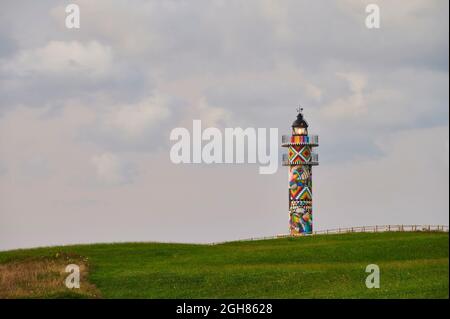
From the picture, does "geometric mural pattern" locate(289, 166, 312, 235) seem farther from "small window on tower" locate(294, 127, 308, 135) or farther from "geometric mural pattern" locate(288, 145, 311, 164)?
"small window on tower" locate(294, 127, 308, 135)

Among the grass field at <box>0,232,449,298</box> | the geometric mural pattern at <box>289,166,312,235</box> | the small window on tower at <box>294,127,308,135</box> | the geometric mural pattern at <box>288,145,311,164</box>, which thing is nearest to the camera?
the grass field at <box>0,232,449,298</box>

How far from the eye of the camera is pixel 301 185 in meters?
96.3

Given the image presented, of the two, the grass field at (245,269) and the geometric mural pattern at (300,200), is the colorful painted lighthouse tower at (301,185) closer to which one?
the geometric mural pattern at (300,200)

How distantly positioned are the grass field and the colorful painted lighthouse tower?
13.7 m

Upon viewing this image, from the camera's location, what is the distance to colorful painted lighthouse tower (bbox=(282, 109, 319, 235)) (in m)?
96.4

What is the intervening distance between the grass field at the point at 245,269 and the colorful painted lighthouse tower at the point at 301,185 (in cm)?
1374

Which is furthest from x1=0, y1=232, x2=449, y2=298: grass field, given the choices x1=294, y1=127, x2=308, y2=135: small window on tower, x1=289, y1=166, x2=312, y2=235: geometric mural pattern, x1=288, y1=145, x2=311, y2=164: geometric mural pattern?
x1=294, y1=127, x2=308, y2=135: small window on tower

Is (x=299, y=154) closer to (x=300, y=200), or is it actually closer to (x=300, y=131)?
(x=300, y=131)

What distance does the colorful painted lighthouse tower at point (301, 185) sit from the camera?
9638 cm

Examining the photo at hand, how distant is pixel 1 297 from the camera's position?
52062 millimetres

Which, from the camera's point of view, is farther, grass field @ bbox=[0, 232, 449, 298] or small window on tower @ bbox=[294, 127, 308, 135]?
small window on tower @ bbox=[294, 127, 308, 135]

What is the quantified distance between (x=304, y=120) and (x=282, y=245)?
2312 centimetres
